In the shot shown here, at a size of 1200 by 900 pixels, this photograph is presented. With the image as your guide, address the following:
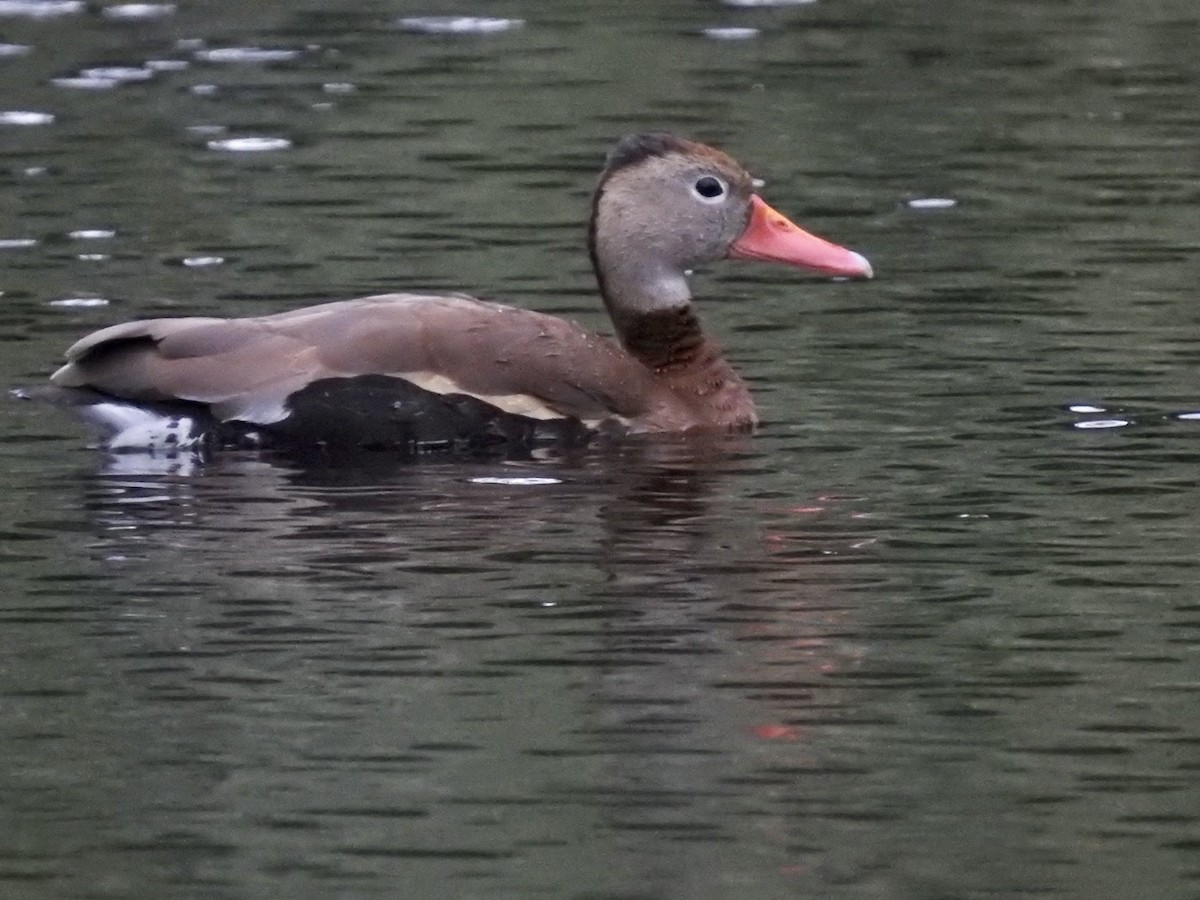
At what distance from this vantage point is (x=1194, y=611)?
896 centimetres

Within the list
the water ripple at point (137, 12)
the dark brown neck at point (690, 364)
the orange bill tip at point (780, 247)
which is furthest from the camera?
the water ripple at point (137, 12)

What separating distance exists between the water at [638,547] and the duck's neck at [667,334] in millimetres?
301

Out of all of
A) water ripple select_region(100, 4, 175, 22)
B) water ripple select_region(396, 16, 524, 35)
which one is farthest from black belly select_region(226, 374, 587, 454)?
water ripple select_region(100, 4, 175, 22)

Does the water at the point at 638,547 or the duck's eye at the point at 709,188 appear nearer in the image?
the water at the point at 638,547

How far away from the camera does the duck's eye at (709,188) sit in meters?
12.0

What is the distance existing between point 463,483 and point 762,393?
180cm

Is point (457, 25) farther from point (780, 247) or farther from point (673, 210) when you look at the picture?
point (673, 210)

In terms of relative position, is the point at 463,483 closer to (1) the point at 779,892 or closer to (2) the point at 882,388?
(2) the point at 882,388

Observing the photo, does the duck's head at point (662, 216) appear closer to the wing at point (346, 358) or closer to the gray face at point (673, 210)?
the gray face at point (673, 210)

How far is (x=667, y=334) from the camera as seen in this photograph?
1183cm

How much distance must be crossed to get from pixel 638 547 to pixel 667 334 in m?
2.21

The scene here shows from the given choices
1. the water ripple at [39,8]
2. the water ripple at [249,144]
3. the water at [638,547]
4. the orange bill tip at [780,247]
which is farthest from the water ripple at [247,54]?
the orange bill tip at [780,247]

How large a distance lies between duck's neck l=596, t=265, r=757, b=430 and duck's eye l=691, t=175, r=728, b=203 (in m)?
0.32

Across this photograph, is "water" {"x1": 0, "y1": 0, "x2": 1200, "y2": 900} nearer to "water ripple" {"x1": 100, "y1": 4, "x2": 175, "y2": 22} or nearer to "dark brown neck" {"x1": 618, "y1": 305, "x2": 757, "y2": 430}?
"dark brown neck" {"x1": 618, "y1": 305, "x2": 757, "y2": 430}
